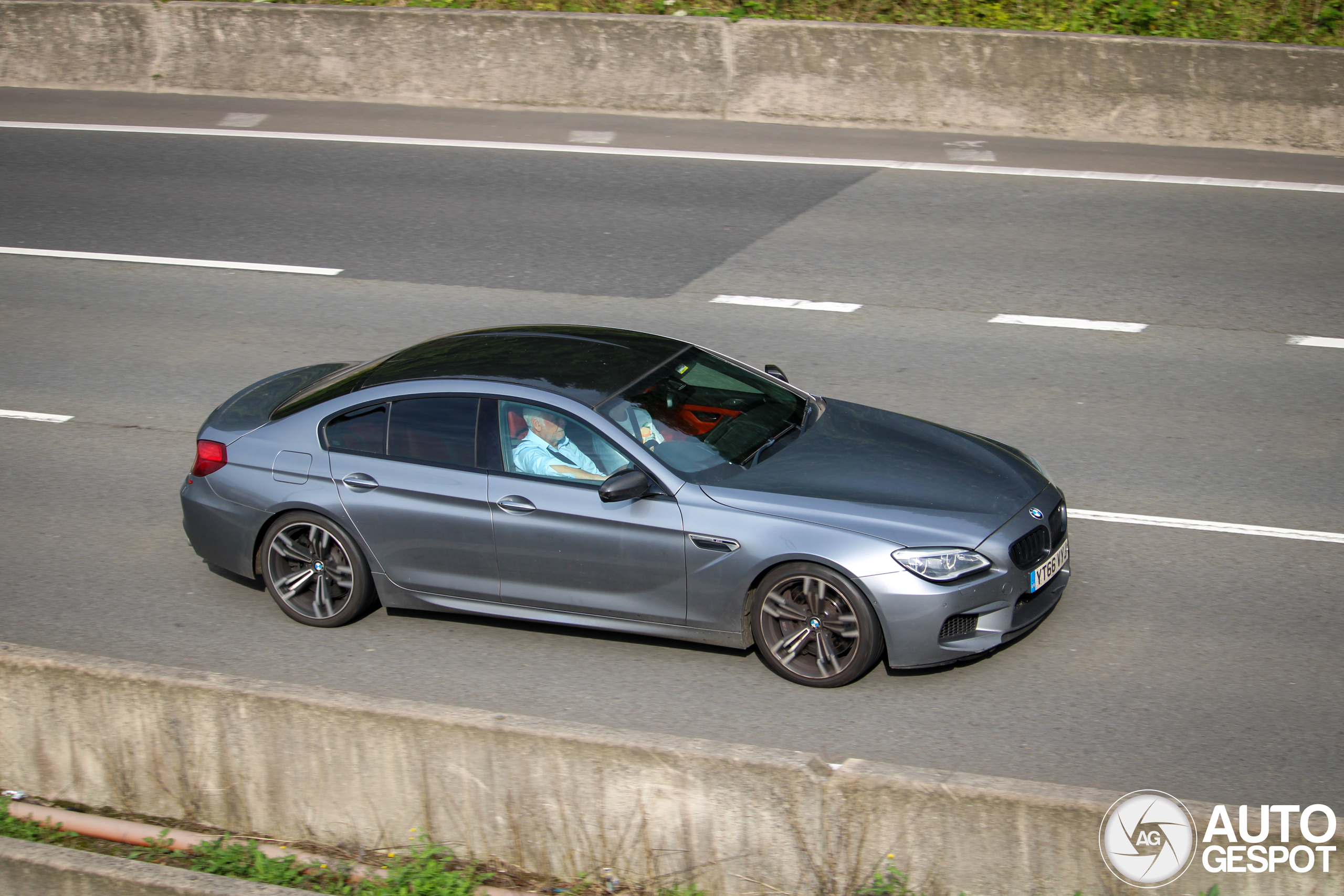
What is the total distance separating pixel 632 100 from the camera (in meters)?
16.6

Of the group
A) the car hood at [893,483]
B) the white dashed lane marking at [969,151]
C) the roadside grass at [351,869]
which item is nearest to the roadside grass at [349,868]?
the roadside grass at [351,869]

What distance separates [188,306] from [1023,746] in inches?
342

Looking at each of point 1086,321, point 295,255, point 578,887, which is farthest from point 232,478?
point 1086,321

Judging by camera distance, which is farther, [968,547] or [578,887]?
[968,547]

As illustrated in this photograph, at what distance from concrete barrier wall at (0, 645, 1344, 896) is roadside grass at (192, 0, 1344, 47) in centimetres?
1269

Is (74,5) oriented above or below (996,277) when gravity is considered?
above

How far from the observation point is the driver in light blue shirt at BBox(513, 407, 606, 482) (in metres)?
6.85

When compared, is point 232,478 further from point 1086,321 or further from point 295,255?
point 1086,321

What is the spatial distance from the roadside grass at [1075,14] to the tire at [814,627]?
1134 centimetres

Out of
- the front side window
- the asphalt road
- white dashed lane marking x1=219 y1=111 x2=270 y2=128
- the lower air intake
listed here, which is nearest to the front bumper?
the lower air intake

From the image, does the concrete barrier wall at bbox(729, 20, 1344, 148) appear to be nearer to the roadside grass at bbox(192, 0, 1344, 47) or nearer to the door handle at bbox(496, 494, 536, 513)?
the roadside grass at bbox(192, 0, 1344, 47)

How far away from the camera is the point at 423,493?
7055 mm

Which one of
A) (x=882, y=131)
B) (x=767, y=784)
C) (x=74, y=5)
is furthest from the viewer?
(x=74, y=5)

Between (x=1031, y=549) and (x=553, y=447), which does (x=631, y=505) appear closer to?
(x=553, y=447)
